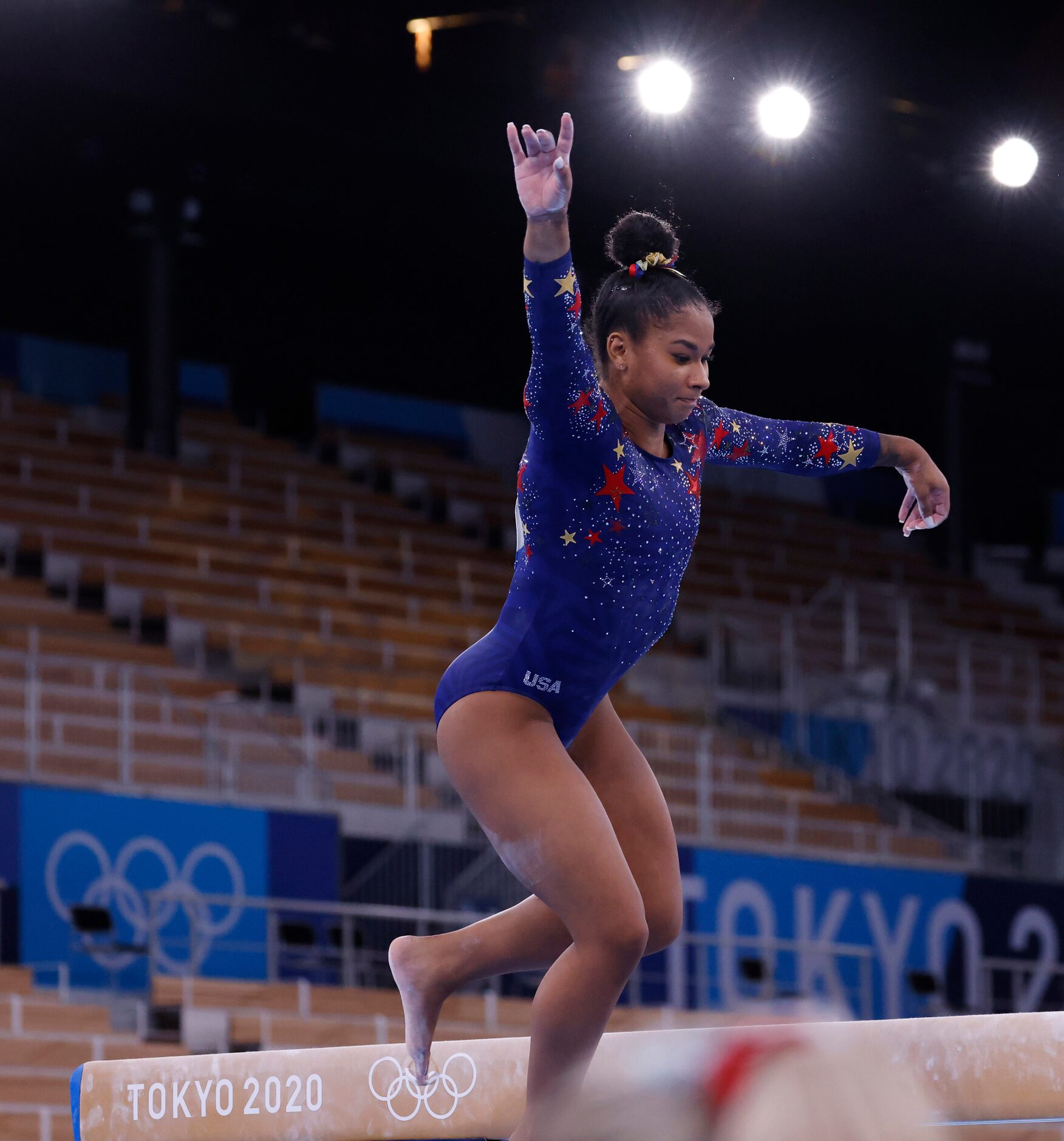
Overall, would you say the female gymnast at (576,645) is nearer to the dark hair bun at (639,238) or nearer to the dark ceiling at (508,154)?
the dark hair bun at (639,238)

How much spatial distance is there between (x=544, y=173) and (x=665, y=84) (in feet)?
25.2

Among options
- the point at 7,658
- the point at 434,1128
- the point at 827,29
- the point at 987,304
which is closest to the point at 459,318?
the point at 987,304

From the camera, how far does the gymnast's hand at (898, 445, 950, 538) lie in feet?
11.6

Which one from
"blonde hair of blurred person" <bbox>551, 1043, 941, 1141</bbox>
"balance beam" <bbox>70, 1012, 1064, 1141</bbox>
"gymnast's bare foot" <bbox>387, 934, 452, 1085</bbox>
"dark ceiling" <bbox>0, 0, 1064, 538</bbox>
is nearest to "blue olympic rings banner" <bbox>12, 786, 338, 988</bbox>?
"dark ceiling" <bbox>0, 0, 1064, 538</bbox>

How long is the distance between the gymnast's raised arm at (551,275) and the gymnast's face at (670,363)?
7.7 inches

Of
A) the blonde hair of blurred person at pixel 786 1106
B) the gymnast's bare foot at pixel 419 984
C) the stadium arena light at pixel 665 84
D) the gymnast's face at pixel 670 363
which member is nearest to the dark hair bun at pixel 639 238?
the gymnast's face at pixel 670 363

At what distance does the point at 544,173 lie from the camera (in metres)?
2.76

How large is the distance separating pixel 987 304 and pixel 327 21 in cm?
549

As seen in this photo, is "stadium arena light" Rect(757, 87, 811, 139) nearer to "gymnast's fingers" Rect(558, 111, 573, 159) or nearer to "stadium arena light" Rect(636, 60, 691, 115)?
"stadium arena light" Rect(636, 60, 691, 115)

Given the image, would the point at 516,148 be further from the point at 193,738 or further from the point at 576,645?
the point at 193,738

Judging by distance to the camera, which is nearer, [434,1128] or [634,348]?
[634,348]

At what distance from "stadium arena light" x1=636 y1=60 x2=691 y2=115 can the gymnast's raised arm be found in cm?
751

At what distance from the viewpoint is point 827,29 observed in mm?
10453

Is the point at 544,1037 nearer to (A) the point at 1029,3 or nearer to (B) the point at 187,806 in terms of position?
(B) the point at 187,806
